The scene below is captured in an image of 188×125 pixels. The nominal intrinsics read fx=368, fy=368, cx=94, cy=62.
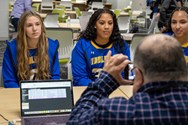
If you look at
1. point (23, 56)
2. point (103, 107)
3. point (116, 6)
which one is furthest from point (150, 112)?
point (116, 6)

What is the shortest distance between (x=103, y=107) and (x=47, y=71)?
206 centimetres

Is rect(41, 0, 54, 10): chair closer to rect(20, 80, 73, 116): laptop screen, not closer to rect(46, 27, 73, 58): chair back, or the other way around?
rect(46, 27, 73, 58): chair back

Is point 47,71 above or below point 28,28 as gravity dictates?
below

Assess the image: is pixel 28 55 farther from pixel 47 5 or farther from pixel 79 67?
pixel 47 5

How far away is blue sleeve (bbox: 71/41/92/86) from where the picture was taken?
353 cm

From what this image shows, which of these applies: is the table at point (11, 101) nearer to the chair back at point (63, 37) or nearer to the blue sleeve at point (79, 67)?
the blue sleeve at point (79, 67)

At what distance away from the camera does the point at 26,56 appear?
3205 mm

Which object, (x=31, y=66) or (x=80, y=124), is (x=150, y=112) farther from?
(x=31, y=66)

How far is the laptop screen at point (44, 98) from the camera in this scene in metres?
2.28

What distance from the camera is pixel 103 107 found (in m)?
1.27

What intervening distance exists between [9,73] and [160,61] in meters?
2.16

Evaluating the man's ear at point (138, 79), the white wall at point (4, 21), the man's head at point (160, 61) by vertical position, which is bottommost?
the white wall at point (4, 21)

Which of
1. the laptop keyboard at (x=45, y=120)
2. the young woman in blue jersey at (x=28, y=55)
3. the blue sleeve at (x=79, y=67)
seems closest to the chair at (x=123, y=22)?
the blue sleeve at (x=79, y=67)

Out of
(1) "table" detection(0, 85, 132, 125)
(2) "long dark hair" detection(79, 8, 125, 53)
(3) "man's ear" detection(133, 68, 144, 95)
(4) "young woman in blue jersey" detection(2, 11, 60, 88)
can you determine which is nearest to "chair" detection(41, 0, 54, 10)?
(2) "long dark hair" detection(79, 8, 125, 53)
